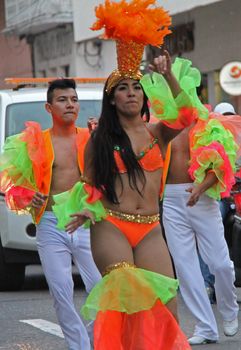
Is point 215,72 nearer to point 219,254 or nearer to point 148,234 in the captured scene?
point 219,254

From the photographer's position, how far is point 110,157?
6754 millimetres

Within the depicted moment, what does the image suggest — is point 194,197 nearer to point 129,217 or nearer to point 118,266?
point 129,217

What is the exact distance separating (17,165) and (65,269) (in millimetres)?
832

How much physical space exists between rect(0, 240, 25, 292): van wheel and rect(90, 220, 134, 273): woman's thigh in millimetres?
6461

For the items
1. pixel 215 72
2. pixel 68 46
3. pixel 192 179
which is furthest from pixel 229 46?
pixel 192 179

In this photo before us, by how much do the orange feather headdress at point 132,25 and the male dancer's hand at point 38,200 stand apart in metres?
1.64

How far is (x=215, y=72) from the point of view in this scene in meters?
25.0

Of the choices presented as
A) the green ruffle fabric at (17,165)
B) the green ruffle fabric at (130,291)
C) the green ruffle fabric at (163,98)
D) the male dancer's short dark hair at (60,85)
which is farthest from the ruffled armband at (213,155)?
the green ruffle fabric at (130,291)

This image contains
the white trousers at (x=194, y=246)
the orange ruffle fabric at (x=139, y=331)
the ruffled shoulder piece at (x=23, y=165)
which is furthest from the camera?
the white trousers at (x=194, y=246)

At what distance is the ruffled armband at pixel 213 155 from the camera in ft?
29.6

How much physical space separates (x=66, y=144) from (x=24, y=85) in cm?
643

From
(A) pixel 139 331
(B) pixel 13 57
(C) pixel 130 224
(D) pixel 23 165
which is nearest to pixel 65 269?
(D) pixel 23 165

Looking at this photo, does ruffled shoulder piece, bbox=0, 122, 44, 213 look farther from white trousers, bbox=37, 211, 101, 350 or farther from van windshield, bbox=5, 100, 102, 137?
van windshield, bbox=5, 100, 102, 137

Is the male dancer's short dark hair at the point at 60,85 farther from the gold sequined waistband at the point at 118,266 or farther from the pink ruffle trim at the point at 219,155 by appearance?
the gold sequined waistband at the point at 118,266
